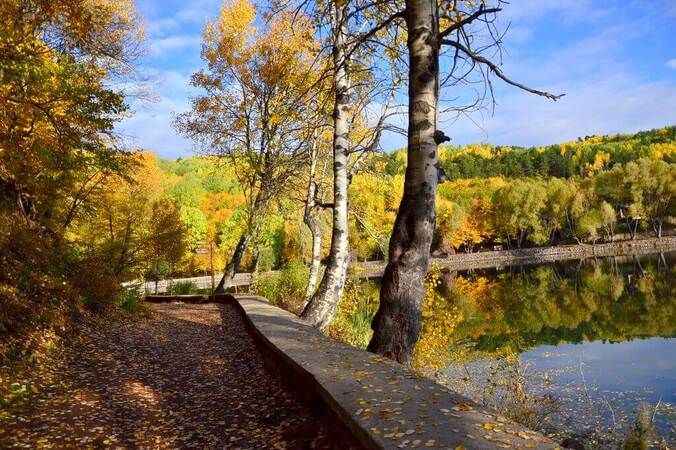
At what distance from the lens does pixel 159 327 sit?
1170 centimetres

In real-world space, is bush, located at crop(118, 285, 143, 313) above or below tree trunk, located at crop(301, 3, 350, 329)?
below

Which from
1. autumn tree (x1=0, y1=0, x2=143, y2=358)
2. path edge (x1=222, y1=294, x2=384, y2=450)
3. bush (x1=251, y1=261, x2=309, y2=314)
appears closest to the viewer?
path edge (x1=222, y1=294, x2=384, y2=450)

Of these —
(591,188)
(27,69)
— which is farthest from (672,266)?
(27,69)

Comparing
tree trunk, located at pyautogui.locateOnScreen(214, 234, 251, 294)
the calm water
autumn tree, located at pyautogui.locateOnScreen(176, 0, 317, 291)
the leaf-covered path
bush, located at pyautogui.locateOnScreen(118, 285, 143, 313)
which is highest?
autumn tree, located at pyautogui.locateOnScreen(176, 0, 317, 291)

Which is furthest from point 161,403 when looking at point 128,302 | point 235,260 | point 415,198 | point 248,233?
point 235,260

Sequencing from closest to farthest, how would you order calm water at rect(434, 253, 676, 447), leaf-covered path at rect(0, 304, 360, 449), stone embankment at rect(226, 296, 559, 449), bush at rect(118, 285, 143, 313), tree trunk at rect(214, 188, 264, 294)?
stone embankment at rect(226, 296, 559, 449), leaf-covered path at rect(0, 304, 360, 449), calm water at rect(434, 253, 676, 447), bush at rect(118, 285, 143, 313), tree trunk at rect(214, 188, 264, 294)

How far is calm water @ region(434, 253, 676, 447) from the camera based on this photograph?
10.1 metres

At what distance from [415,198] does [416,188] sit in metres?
0.11

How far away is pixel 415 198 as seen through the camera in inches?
221

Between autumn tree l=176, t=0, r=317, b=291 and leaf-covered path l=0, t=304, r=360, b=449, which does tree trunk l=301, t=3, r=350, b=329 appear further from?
autumn tree l=176, t=0, r=317, b=291

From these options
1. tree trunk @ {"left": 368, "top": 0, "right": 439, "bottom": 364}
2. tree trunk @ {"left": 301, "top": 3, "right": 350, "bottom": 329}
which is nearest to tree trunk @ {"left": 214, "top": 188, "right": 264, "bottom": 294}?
tree trunk @ {"left": 301, "top": 3, "right": 350, "bottom": 329}

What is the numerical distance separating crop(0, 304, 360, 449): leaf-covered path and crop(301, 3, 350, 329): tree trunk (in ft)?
4.39

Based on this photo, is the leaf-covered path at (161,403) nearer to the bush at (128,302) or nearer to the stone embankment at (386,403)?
the stone embankment at (386,403)

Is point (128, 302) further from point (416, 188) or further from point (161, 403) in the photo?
point (416, 188)
